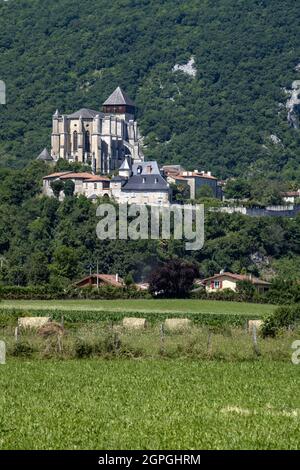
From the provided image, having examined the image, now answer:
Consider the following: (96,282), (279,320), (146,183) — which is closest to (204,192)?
(146,183)

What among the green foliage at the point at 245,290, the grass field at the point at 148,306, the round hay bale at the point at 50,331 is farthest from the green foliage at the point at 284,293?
the round hay bale at the point at 50,331

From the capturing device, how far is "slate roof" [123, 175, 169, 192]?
136m

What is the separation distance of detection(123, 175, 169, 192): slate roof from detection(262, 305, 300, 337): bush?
91.5 m

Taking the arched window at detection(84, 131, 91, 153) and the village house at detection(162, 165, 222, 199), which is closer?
the village house at detection(162, 165, 222, 199)

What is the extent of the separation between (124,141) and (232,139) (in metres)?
34.2

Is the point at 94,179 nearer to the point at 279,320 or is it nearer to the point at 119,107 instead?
the point at 119,107

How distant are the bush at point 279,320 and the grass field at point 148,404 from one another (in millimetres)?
6186

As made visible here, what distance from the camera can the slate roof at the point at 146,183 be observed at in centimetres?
13650

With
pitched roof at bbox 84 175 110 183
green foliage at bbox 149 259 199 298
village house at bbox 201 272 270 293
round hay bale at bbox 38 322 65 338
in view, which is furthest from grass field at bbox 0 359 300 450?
pitched roof at bbox 84 175 110 183

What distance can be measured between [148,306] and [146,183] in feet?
216

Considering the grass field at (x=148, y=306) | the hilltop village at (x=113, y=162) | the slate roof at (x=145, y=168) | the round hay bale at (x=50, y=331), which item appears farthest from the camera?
the slate roof at (x=145, y=168)

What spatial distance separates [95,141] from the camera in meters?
162

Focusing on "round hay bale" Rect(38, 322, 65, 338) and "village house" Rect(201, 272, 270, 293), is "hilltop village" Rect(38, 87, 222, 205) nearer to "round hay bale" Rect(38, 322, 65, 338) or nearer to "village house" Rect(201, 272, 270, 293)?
"village house" Rect(201, 272, 270, 293)

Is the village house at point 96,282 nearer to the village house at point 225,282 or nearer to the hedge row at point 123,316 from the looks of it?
the village house at point 225,282
